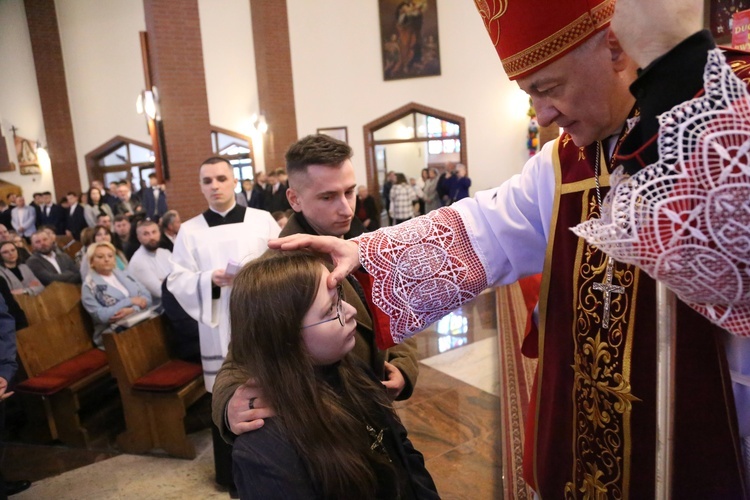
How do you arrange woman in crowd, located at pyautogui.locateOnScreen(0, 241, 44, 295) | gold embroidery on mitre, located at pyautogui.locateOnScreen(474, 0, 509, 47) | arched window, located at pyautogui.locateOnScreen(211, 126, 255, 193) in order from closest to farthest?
gold embroidery on mitre, located at pyautogui.locateOnScreen(474, 0, 509, 47), woman in crowd, located at pyautogui.locateOnScreen(0, 241, 44, 295), arched window, located at pyautogui.locateOnScreen(211, 126, 255, 193)

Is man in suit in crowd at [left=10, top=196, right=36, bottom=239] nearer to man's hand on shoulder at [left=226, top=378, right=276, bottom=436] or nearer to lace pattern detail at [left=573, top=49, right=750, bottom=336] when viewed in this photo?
man's hand on shoulder at [left=226, top=378, right=276, bottom=436]

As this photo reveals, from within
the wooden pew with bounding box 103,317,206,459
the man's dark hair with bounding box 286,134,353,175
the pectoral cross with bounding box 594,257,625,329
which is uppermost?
the man's dark hair with bounding box 286,134,353,175

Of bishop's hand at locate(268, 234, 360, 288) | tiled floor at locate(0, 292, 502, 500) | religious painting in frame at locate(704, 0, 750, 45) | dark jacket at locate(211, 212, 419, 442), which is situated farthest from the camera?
religious painting in frame at locate(704, 0, 750, 45)

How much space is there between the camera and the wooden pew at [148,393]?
3254 millimetres

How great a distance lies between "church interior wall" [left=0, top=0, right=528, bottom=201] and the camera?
12422 millimetres

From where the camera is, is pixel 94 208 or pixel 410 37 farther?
pixel 410 37

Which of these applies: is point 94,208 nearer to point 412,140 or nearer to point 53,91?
point 53,91

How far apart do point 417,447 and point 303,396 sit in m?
2.05

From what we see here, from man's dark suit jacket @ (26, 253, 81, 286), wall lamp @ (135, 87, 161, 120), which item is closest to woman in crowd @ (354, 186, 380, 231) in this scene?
wall lamp @ (135, 87, 161, 120)

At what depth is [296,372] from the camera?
125 cm

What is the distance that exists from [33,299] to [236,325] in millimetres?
3858

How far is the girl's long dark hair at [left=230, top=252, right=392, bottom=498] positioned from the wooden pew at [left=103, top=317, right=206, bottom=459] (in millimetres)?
2223

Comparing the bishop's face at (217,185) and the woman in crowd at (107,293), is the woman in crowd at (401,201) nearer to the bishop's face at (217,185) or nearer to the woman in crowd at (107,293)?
the woman in crowd at (107,293)

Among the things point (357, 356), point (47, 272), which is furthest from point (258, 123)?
point (357, 356)
